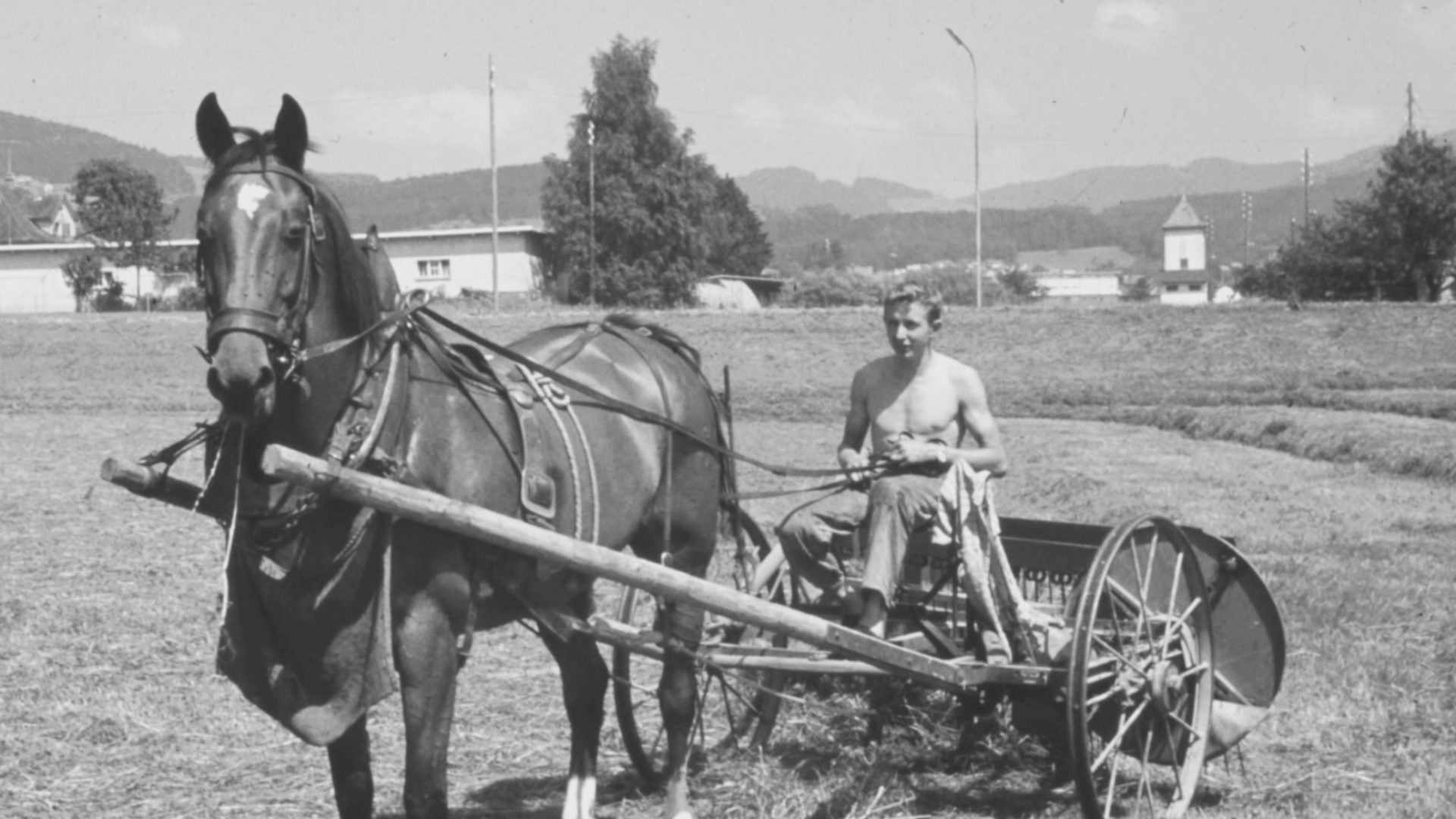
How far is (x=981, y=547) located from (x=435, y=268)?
70899mm

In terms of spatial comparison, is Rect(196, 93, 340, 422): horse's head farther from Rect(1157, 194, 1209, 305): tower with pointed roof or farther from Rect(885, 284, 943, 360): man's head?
Rect(1157, 194, 1209, 305): tower with pointed roof

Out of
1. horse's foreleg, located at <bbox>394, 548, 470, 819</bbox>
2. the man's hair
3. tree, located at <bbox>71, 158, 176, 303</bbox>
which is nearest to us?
horse's foreleg, located at <bbox>394, 548, 470, 819</bbox>

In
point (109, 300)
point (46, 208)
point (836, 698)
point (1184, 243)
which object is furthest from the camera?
point (1184, 243)

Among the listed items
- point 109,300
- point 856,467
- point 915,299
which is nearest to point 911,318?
point 915,299

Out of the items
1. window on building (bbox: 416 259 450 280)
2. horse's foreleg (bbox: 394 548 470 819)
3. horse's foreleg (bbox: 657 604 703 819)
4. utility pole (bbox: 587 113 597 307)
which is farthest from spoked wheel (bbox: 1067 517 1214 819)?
utility pole (bbox: 587 113 597 307)

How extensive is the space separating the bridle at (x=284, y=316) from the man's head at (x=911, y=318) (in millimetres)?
2706

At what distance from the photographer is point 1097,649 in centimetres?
694

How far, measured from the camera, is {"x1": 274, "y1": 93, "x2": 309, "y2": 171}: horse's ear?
5172 mm

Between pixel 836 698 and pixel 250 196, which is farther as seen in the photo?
pixel 836 698

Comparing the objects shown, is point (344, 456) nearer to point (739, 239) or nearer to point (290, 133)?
point (290, 133)

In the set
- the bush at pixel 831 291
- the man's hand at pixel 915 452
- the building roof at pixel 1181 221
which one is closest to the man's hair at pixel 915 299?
the man's hand at pixel 915 452

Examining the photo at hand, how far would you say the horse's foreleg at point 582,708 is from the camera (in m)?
7.03

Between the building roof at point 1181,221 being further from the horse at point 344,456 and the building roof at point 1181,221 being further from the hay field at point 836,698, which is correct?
the horse at point 344,456

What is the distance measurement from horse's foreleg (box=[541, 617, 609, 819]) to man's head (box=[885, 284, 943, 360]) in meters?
1.83
